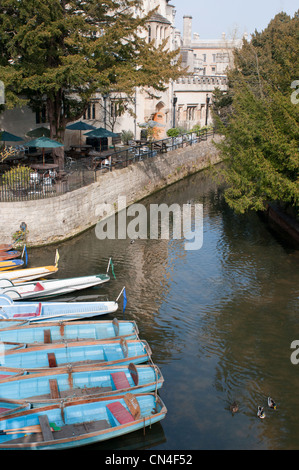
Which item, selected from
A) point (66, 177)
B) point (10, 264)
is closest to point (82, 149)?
point (66, 177)

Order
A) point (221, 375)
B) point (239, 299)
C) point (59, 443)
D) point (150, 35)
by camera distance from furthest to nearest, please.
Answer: point (150, 35)
point (239, 299)
point (221, 375)
point (59, 443)

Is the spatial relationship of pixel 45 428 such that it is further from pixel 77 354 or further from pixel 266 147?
pixel 266 147

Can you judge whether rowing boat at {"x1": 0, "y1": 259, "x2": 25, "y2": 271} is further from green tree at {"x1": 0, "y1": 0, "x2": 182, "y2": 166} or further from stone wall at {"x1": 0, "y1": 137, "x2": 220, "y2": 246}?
green tree at {"x1": 0, "y1": 0, "x2": 182, "y2": 166}

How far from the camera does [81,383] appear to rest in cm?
1416

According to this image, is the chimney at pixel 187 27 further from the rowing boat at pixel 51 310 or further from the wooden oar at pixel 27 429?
the wooden oar at pixel 27 429

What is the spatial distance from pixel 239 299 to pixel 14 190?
42.0 feet

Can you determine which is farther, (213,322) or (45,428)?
(213,322)

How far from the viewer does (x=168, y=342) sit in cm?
1770

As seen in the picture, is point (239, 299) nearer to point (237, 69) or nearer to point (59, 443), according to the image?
point (59, 443)

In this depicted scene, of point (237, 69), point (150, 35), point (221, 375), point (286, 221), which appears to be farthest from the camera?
point (237, 69)

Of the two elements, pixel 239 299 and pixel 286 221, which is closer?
pixel 239 299

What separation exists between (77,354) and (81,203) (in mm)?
14669
